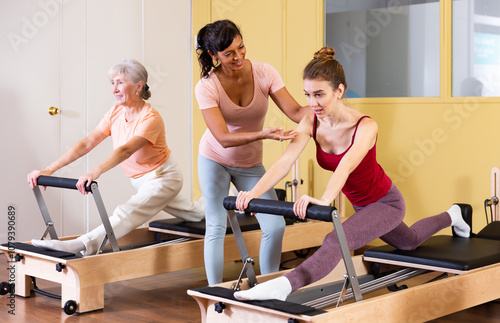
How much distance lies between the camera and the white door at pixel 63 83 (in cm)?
468

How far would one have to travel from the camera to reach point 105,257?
3146mm

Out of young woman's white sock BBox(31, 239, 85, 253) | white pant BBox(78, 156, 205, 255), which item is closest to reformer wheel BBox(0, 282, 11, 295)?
young woman's white sock BBox(31, 239, 85, 253)

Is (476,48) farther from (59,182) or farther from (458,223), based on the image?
(59,182)

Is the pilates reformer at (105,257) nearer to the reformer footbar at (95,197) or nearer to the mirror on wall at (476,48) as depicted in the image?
the reformer footbar at (95,197)

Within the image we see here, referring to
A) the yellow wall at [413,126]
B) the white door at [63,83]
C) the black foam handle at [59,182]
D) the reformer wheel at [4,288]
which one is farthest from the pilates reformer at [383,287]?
the white door at [63,83]

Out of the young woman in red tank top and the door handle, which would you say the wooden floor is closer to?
the young woman in red tank top

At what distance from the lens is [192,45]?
18.2 ft

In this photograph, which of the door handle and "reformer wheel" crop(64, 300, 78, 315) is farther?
the door handle

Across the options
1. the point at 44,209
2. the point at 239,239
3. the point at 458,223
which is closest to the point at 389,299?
the point at 239,239

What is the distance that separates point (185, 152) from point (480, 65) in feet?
8.38

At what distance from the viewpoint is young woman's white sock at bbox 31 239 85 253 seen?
3229mm

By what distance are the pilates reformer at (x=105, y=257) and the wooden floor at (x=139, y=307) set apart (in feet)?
0.26

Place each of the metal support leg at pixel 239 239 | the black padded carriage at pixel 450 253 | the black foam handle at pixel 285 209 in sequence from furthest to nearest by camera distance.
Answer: the black padded carriage at pixel 450 253 < the metal support leg at pixel 239 239 < the black foam handle at pixel 285 209

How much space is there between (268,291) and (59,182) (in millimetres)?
1383
